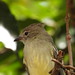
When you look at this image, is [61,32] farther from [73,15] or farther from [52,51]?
[52,51]

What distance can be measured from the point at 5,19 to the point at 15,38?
29cm

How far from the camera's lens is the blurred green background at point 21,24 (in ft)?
13.5

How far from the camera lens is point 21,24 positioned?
4.95 metres

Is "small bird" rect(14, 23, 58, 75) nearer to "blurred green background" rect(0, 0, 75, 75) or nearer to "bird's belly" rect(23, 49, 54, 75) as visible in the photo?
"bird's belly" rect(23, 49, 54, 75)

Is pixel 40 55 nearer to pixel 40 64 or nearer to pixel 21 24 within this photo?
pixel 40 64

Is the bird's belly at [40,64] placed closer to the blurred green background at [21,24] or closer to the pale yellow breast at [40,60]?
the pale yellow breast at [40,60]

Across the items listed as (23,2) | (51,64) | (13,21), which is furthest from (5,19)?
(23,2)

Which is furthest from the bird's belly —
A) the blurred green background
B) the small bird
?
the blurred green background

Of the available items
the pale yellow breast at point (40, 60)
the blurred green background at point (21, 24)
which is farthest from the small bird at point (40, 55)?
the blurred green background at point (21, 24)

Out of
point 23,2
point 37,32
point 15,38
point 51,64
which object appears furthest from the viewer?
point 23,2

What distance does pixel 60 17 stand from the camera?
5176 millimetres

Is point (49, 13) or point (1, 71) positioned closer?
point (1, 71)

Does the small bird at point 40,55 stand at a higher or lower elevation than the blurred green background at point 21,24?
lower

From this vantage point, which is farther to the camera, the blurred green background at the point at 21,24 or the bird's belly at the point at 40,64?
the blurred green background at the point at 21,24
